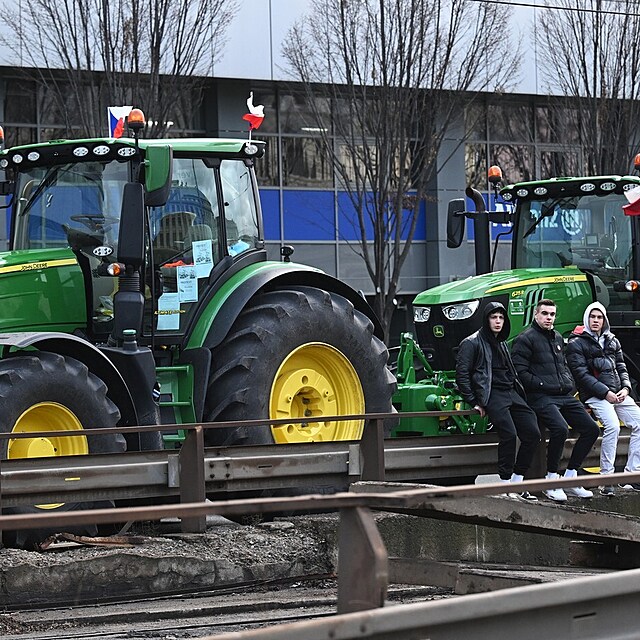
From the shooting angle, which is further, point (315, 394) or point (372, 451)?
point (315, 394)

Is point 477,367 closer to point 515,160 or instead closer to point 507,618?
point 507,618

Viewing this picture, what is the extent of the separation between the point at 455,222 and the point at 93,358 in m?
5.66

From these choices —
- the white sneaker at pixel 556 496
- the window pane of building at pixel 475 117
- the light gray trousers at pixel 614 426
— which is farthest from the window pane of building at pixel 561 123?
the white sneaker at pixel 556 496

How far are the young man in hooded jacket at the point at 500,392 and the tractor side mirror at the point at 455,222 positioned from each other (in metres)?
3.12

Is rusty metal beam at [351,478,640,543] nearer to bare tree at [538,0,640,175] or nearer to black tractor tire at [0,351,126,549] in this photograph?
black tractor tire at [0,351,126,549]

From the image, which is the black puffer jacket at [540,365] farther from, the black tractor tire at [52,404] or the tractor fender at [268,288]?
the black tractor tire at [52,404]

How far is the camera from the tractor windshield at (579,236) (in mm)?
14023

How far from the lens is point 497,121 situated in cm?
2761

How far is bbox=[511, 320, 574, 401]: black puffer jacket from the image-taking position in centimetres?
1105

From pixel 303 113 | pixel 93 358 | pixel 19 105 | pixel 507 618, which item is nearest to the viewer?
pixel 507 618

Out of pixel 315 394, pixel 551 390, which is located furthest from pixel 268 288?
pixel 551 390

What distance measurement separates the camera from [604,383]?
37.8 feet

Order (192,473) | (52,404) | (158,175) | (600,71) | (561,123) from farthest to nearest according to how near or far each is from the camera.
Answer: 1. (561,123)
2. (600,71)
3. (158,175)
4. (52,404)
5. (192,473)

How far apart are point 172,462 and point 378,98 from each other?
14.4m
